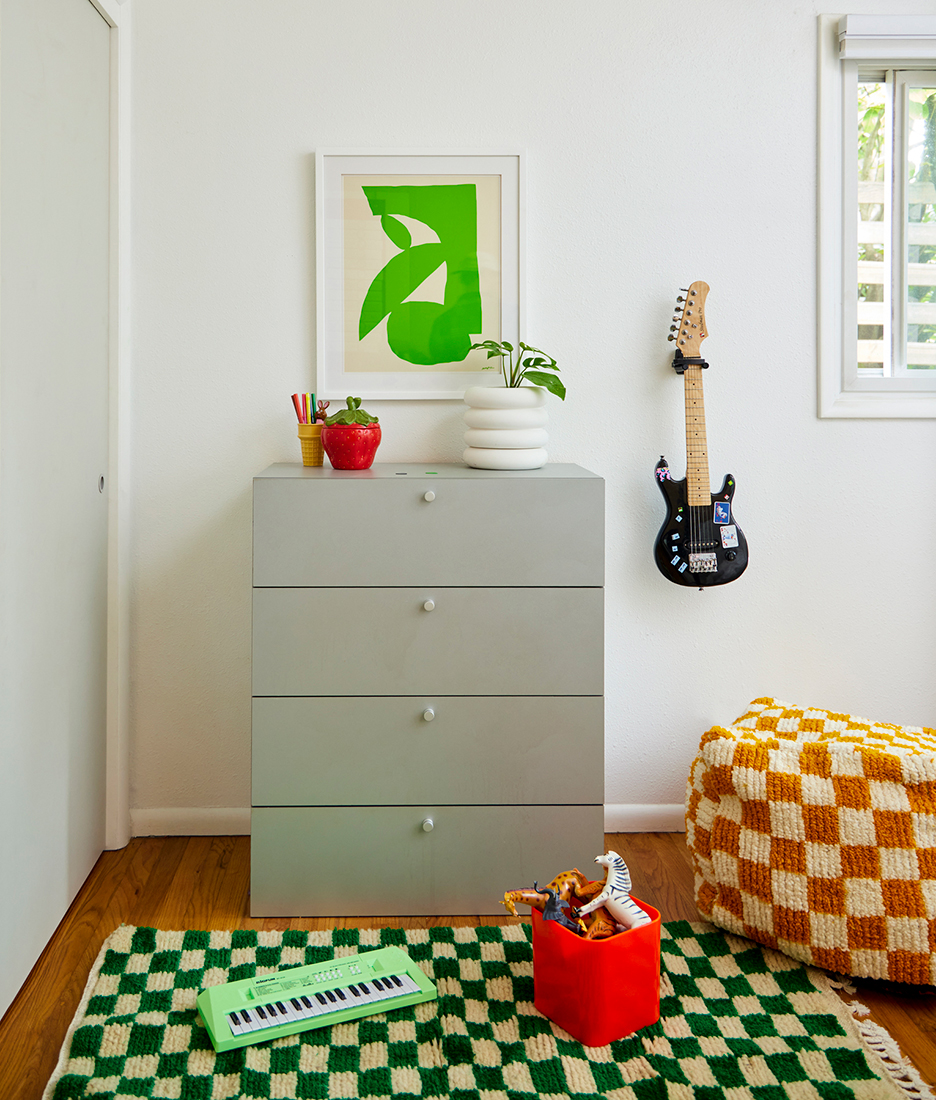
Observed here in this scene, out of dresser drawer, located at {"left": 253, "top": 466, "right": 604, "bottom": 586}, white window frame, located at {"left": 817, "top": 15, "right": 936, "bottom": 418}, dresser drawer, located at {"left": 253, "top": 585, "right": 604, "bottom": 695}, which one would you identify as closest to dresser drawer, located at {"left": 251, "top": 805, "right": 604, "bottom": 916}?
dresser drawer, located at {"left": 253, "top": 585, "right": 604, "bottom": 695}

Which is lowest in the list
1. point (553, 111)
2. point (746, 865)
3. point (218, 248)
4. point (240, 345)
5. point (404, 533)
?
point (746, 865)

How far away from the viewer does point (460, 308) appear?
224cm

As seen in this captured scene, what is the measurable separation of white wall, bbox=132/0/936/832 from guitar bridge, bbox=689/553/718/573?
0.13 m

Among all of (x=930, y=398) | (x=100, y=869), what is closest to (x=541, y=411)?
(x=930, y=398)

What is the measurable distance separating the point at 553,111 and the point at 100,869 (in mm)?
2100

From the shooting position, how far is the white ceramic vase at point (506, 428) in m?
2.05

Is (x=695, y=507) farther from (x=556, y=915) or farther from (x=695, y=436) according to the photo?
(x=556, y=915)

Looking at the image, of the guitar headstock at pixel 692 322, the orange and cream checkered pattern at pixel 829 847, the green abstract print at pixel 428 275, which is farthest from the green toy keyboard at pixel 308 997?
the guitar headstock at pixel 692 322

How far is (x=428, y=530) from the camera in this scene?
187cm

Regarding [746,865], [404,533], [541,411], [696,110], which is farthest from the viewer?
[696,110]

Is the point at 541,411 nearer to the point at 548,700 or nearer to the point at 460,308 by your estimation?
the point at 460,308

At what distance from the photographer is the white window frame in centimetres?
219

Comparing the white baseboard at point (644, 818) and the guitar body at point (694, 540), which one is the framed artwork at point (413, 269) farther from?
the white baseboard at point (644, 818)

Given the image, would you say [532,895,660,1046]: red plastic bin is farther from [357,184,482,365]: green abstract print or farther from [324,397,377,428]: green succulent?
[357,184,482,365]: green abstract print
